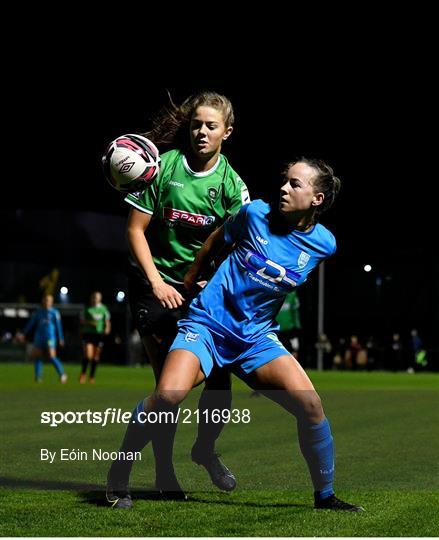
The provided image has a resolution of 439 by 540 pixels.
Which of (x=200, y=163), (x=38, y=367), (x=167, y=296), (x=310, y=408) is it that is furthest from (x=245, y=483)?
(x=38, y=367)

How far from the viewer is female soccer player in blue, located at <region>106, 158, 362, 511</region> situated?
6.00 meters

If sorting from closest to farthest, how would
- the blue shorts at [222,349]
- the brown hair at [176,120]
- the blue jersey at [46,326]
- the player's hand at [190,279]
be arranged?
1. the blue shorts at [222,349]
2. the player's hand at [190,279]
3. the brown hair at [176,120]
4. the blue jersey at [46,326]

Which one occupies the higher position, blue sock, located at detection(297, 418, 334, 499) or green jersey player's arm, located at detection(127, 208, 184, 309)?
green jersey player's arm, located at detection(127, 208, 184, 309)

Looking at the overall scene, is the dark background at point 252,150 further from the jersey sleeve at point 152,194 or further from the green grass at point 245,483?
the jersey sleeve at point 152,194

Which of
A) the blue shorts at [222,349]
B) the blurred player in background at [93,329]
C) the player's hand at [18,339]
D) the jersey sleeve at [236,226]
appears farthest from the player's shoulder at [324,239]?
the player's hand at [18,339]

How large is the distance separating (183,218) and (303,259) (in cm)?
85

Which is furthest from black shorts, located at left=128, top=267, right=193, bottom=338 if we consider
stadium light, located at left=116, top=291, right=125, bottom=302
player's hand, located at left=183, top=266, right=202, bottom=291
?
stadium light, located at left=116, top=291, right=125, bottom=302

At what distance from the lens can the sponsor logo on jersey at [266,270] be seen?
6.02m

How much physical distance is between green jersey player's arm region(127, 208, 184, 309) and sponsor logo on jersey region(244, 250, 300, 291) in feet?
1.45

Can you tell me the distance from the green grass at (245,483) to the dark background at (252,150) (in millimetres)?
9646

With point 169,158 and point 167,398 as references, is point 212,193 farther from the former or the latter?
point 167,398

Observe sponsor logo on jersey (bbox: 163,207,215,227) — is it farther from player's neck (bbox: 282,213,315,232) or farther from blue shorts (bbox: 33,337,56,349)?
blue shorts (bbox: 33,337,56,349)

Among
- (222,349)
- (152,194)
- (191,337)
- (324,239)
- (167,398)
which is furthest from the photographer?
(152,194)

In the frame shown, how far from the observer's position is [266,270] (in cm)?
602
